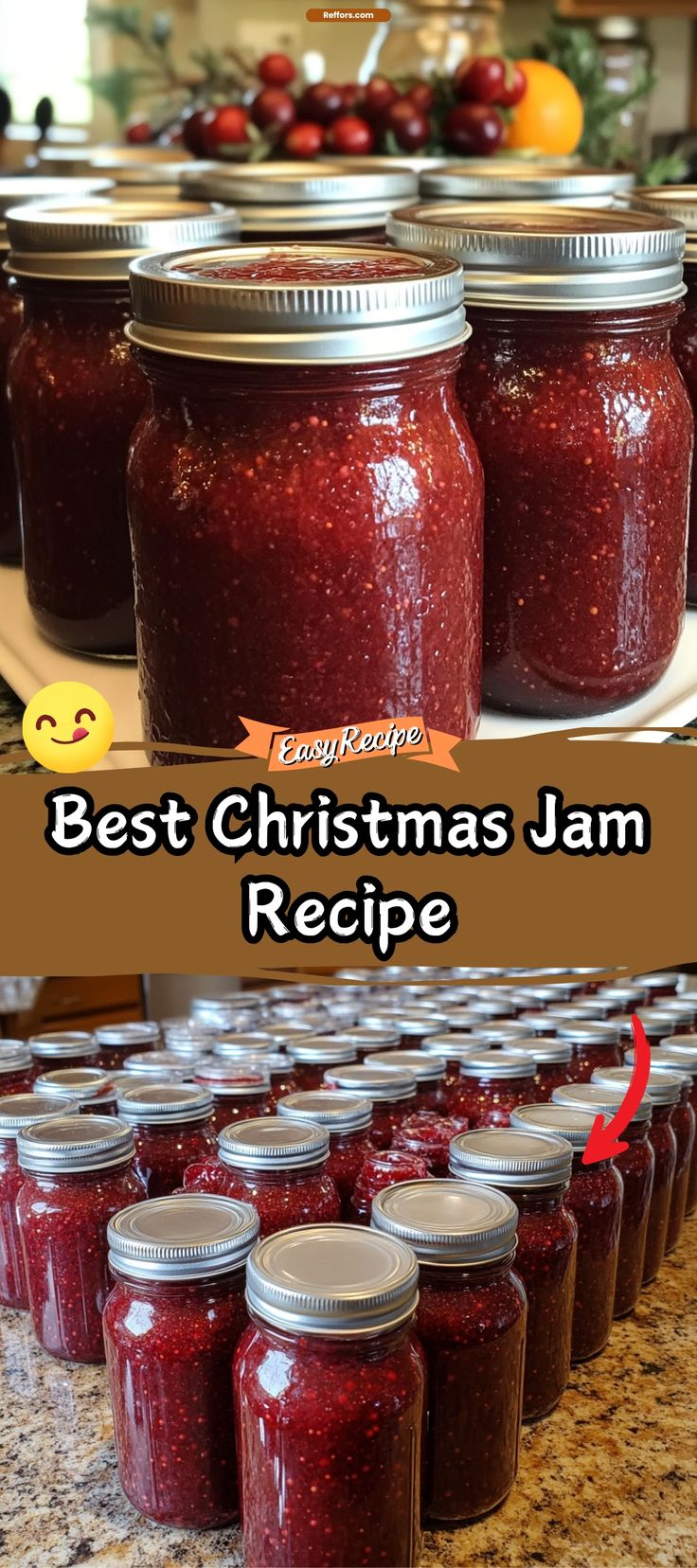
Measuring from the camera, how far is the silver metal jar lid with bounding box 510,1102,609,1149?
98cm

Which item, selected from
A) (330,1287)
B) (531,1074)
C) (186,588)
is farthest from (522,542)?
(531,1074)

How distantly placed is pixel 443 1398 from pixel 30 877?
0.35 meters

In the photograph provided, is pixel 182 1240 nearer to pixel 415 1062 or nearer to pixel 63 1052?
pixel 415 1062

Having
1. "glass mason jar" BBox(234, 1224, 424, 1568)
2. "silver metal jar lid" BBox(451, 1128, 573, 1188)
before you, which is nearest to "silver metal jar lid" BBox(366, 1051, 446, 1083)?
"silver metal jar lid" BBox(451, 1128, 573, 1188)

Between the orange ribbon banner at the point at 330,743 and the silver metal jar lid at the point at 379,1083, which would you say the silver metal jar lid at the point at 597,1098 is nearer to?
the silver metal jar lid at the point at 379,1083

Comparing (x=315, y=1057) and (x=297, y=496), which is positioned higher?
(x=297, y=496)

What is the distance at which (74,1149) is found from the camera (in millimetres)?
933

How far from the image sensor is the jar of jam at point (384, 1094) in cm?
110

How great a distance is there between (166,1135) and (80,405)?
536 mm

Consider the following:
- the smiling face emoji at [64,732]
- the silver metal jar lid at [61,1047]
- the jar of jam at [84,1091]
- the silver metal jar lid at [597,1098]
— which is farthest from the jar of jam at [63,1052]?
the smiling face emoji at [64,732]

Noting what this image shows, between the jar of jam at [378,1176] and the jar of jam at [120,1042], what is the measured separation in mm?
482

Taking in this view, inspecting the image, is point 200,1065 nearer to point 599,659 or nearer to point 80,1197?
point 80,1197

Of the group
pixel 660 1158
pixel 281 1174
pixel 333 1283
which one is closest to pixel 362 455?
pixel 333 1283

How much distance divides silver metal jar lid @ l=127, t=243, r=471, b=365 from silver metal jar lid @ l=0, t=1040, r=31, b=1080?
31.3 inches
